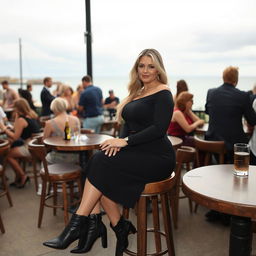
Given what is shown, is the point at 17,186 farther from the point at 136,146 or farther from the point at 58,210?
the point at 136,146

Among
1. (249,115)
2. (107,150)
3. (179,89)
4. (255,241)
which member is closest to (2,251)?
(107,150)

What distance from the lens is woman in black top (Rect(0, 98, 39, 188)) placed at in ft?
13.9

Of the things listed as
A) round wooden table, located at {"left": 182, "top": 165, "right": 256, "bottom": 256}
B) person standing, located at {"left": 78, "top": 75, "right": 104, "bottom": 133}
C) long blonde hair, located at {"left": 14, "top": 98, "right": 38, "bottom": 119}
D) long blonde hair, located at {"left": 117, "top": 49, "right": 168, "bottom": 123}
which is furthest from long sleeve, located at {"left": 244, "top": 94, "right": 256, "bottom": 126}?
person standing, located at {"left": 78, "top": 75, "right": 104, "bottom": 133}

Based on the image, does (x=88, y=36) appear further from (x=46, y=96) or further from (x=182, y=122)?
(x=182, y=122)

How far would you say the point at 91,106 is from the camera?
5.68 m

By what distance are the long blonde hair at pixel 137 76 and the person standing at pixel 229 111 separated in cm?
124

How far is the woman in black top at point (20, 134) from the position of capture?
4238 mm

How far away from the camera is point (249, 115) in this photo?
329 cm

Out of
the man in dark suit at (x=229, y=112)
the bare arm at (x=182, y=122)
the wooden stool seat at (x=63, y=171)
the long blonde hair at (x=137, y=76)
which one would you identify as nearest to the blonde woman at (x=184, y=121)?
the bare arm at (x=182, y=122)

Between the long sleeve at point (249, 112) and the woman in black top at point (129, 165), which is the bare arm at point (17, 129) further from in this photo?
the long sleeve at point (249, 112)

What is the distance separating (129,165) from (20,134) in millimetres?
2654

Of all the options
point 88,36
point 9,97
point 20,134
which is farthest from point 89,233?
point 9,97

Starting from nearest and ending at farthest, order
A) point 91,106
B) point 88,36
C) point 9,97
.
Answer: point 91,106
point 88,36
point 9,97

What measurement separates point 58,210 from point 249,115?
7.30 feet
